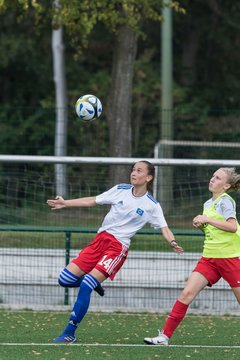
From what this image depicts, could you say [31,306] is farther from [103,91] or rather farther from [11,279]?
[103,91]

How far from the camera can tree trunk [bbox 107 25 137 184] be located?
1939 centimetres

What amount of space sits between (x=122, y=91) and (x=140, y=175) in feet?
31.5

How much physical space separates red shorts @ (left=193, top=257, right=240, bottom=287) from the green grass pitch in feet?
2.34

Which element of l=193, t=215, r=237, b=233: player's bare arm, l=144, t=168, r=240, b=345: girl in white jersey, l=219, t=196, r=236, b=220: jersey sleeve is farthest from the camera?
l=144, t=168, r=240, b=345: girl in white jersey

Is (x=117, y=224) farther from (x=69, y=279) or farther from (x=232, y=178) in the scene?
(x=232, y=178)

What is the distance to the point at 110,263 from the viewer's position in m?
10.5

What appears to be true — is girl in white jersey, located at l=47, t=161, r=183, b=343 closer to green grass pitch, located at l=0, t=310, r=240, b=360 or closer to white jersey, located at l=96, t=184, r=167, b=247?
white jersey, located at l=96, t=184, r=167, b=247

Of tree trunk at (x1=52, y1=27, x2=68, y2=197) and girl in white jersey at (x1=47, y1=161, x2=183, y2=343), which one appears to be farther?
tree trunk at (x1=52, y1=27, x2=68, y2=197)

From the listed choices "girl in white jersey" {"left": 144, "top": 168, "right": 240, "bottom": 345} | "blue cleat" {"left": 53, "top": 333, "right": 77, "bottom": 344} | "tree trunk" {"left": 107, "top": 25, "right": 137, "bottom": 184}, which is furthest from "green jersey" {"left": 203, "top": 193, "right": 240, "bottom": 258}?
"tree trunk" {"left": 107, "top": 25, "right": 137, "bottom": 184}

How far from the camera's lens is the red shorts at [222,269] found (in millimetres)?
10195

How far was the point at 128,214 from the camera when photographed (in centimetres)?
1063

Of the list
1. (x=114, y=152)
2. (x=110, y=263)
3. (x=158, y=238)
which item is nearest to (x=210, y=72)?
(x=114, y=152)

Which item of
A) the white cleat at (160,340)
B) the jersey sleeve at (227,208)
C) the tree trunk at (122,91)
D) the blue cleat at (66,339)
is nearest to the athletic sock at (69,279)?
the blue cleat at (66,339)

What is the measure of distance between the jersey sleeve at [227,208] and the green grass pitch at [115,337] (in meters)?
1.33
